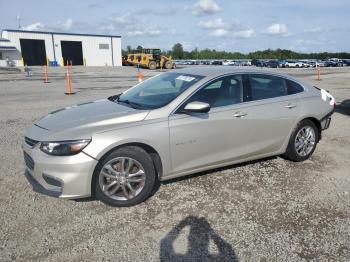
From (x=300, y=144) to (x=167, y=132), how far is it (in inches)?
98.2

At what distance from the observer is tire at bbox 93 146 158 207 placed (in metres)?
3.70

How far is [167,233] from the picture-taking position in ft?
11.1

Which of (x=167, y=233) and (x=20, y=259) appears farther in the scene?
(x=167, y=233)

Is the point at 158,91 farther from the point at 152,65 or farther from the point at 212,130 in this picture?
the point at 152,65

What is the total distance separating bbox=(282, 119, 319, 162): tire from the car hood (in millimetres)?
2528

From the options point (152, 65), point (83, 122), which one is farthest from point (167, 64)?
point (83, 122)

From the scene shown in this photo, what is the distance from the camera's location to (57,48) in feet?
175

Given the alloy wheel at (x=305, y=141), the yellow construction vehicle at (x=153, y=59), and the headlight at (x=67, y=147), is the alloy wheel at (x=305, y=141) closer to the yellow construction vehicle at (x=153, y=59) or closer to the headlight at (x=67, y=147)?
the headlight at (x=67, y=147)

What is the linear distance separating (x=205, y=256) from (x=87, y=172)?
1506mm

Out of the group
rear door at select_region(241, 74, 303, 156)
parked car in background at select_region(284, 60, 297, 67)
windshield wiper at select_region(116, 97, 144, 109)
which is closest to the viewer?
windshield wiper at select_region(116, 97, 144, 109)

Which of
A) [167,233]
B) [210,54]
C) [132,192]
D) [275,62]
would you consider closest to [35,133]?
[132,192]

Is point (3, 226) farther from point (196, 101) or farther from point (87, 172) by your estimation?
point (196, 101)

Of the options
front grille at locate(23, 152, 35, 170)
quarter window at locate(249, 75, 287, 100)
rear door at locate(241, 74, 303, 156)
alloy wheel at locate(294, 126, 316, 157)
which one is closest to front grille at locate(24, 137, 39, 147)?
front grille at locate(23, 152, 35, 170)

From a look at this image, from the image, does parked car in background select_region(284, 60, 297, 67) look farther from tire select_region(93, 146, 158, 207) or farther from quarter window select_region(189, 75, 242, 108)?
tire select_region(93, 146, 158, 207)
